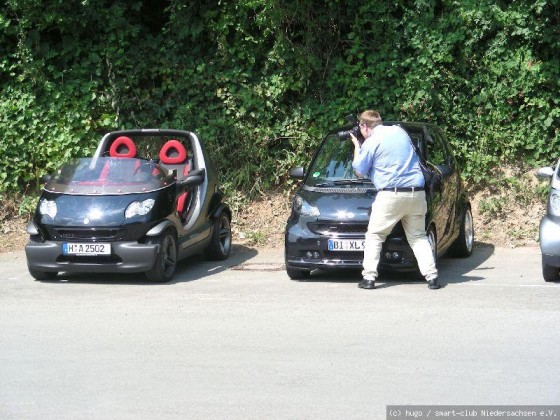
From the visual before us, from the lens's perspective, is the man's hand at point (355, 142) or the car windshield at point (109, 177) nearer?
the man's hand at point (355, 142)

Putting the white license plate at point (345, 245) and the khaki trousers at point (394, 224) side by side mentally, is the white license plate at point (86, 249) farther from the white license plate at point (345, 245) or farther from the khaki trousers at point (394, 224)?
the khaki trousers at point (394, 224)

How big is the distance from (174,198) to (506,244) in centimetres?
490

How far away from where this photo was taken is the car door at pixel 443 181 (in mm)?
12562

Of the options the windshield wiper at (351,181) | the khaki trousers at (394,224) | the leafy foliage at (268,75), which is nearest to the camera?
the khaki trousers at (394,224)

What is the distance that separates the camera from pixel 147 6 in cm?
1859

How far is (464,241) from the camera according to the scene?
1391cm

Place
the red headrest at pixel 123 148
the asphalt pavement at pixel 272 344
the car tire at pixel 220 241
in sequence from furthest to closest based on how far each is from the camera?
the red headrest at pixel 123 148 → the car tire at pixel 220 241 → the asphalt pavement at pixel 272 344

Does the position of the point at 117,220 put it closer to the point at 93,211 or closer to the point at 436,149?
the point at 93,211

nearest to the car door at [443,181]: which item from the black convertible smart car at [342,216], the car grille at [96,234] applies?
the black convertible smart car at [342,216]

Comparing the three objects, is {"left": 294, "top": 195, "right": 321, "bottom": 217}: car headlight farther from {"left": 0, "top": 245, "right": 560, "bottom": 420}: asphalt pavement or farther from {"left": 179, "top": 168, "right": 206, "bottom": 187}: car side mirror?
{"left": 179, "top": 168, "right": 206, "bottom": 187}: car side mirror

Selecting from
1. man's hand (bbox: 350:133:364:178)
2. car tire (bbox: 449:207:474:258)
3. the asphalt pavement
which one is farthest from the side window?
the asphalt pavement

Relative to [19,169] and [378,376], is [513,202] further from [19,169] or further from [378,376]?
[378,376]

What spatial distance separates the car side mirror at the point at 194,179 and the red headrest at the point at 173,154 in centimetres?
67

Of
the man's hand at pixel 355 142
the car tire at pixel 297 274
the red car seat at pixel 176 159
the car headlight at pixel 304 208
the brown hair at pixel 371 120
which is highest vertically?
the brown hair at pixel 371 120
